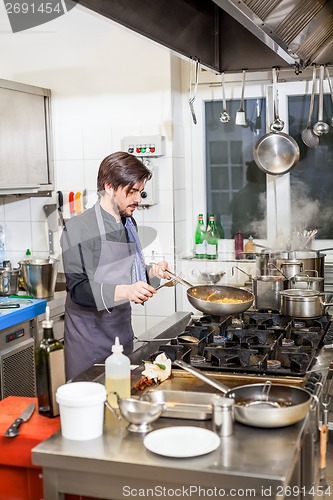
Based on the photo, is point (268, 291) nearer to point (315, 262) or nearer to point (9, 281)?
point (315, 262)

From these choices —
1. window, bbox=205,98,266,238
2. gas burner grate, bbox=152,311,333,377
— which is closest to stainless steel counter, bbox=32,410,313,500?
gas burner grate, bbox=152,311,333,377

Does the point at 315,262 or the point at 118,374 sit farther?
the point at 315,262

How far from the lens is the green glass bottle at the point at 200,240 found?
4.36 meters

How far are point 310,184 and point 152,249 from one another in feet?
3.56

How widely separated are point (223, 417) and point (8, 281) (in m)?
2.69

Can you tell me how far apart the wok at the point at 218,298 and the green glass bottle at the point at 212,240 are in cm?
135

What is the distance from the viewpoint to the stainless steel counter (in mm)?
1481

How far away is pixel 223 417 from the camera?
1686 millimetres

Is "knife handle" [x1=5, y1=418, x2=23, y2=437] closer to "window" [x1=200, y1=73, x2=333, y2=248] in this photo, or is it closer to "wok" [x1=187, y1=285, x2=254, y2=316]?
"wok" [x1=187, y1=285, x2=254, y2=316]

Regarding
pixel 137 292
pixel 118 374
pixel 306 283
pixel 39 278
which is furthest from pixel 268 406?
pixel 39 278

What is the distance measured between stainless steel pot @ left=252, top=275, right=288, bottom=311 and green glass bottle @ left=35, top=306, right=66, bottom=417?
1.51 meters

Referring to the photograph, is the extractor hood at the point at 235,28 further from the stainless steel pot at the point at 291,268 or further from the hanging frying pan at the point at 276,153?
the stainless steel pot at the point at 291,268

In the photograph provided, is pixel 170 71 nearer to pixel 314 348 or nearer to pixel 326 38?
pixel 326 38

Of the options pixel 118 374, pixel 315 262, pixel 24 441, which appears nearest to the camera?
pixel 24 441
